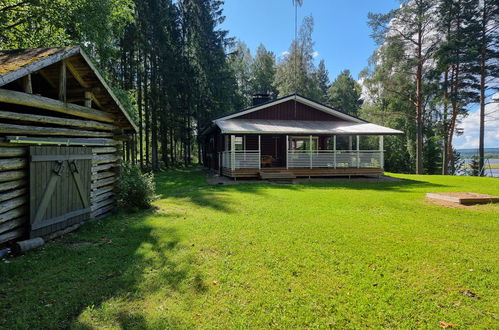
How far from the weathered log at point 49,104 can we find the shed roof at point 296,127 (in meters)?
7.67

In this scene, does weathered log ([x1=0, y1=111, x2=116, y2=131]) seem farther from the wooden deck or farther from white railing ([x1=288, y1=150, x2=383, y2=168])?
white railing ([x1=288, y1=150, x2=383, y2=168])

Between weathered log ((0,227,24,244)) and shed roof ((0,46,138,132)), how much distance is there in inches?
97.4

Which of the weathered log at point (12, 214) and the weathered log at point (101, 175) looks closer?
the weathered log at point (12, 214)

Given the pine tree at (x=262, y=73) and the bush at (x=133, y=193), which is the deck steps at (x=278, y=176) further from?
the pine tree at (x=262, y=73)

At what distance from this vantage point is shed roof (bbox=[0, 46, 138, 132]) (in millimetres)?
4160

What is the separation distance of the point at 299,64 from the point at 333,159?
62.9ft

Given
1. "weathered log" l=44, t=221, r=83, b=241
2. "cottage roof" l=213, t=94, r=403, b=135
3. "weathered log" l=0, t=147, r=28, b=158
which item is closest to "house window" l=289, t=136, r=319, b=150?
"cottage roof" l=213, t=94, r=403, b=135

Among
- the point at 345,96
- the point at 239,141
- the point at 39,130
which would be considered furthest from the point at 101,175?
the point at 345,96

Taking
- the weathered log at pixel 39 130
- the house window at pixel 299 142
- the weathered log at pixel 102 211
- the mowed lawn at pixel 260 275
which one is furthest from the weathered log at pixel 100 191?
the house window at pixel 299 142

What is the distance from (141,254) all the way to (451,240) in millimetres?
5940

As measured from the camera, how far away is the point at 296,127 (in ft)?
55.4

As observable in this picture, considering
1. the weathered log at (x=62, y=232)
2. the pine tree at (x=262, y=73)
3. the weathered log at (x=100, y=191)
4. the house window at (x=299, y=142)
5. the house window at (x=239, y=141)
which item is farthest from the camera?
the pine tree at (x=262, y=73)

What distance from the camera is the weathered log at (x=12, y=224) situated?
14.3ft

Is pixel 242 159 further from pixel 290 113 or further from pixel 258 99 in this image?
pixel 258 99
